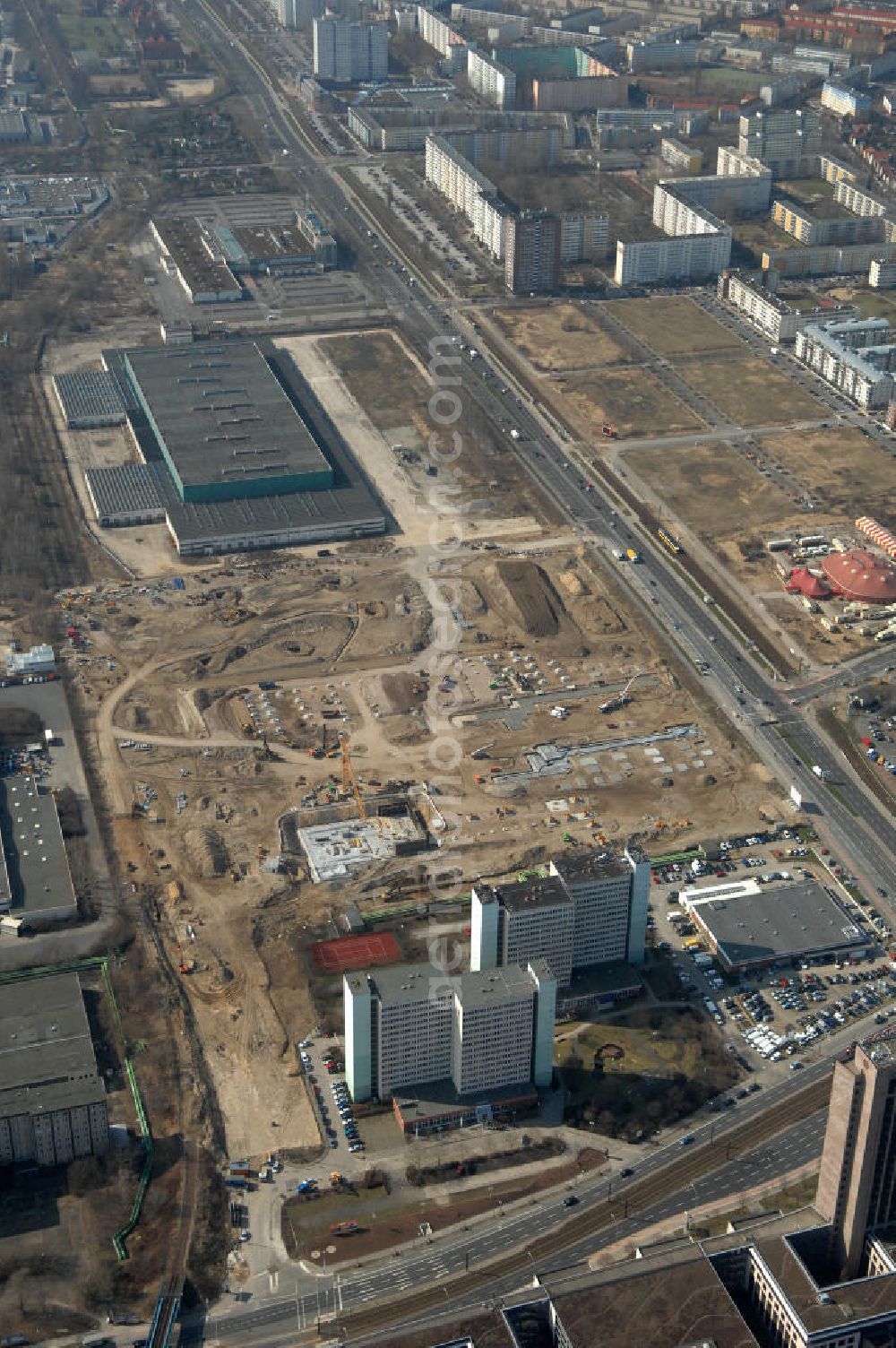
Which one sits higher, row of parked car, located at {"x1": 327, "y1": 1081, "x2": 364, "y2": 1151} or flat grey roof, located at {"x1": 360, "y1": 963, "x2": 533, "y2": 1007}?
flat grey roof, located at {"x1": 360, "y1": 963, "x2": 533, "y2": 1007}

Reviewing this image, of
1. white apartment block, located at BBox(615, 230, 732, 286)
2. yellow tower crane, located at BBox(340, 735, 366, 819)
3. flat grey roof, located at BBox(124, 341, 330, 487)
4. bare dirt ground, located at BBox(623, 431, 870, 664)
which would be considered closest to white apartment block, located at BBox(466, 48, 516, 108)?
white apartment block, located at BBox(615, 230, 732, 286)

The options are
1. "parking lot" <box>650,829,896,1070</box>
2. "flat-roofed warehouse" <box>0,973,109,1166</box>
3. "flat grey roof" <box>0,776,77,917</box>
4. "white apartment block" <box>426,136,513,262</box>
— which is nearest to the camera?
"flat-roofed warehouse" <box>0,973,109,1166</box>

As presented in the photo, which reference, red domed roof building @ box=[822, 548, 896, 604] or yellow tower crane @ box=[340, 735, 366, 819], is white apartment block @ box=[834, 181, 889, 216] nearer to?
red domed roof building @ box=[822, 548, 896, 604]

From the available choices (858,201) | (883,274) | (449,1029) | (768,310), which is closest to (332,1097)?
(449,1029)

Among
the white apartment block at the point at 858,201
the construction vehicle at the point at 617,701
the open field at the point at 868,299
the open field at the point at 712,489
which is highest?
the white apartment block at the point at 858,201

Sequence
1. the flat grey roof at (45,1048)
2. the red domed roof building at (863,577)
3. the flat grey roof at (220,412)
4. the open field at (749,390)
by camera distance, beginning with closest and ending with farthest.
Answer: the flat grey roof at (45,1048), the red domed roof building at (863,577), the flat grey roof at (220,412), the open field at (749,390)

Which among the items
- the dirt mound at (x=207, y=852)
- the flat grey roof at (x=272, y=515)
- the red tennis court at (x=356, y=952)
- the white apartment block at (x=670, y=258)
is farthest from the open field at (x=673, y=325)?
the red tennis court at (x=356, y=952)

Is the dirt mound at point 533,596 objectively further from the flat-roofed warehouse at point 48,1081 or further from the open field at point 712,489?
the flat-roofed warehouse at point 48,1081
